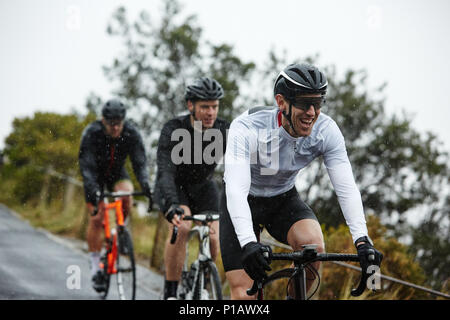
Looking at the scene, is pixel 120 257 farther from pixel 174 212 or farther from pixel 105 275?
pixel 174 212

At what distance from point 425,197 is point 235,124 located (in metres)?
15.4

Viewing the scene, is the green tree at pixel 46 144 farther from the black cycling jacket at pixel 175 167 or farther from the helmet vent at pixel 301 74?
the helmet vent at pixel 301 74

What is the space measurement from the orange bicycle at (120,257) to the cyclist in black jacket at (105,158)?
13cm

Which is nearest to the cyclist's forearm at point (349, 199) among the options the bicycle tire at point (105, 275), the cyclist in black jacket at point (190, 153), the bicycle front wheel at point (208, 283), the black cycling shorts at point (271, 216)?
the black cycling shorts at point (271, 216)

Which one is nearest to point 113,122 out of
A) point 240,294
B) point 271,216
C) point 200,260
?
point 200,260

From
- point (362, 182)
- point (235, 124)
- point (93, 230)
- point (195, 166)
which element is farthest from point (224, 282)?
point (362, 182)

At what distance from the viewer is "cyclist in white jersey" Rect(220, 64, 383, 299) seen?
2996mm

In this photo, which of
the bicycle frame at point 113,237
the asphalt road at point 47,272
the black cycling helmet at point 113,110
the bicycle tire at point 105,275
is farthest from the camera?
the asphalt road at point 47,272

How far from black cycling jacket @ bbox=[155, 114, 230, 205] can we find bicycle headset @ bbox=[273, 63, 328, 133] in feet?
6.10

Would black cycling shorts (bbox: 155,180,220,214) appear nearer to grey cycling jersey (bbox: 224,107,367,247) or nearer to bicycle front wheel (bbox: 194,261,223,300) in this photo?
bicycle front wheel (bbox: 194,261,223,300)

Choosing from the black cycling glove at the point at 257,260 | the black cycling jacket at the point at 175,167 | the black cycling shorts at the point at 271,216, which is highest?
the black cycling jacket at the point at 175,167

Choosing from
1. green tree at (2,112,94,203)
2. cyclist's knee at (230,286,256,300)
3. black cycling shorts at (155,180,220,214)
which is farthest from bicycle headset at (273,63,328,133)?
green tree at (2,112,94,203)

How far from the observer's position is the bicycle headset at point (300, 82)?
2990 mm

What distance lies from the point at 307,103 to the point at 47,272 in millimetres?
5980
